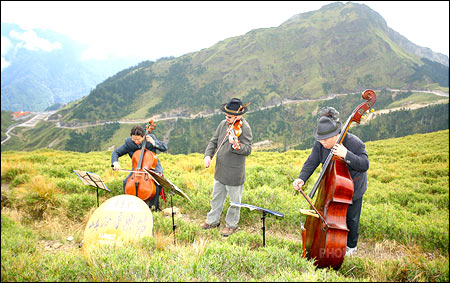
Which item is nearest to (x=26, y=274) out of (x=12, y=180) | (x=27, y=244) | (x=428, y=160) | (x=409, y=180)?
(x=27, y=244)

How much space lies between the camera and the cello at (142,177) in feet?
17.9

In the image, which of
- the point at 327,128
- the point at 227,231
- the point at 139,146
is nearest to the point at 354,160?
the point at 327,128

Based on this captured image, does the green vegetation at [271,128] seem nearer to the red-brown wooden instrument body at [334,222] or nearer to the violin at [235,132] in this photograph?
the violin at [235,132]

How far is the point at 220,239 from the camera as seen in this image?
4488 millimetres

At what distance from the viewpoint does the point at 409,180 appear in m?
8.46

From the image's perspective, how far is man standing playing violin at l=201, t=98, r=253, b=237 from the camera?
4.68 m

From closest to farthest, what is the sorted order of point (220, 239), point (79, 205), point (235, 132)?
point (220, 239), point (235, 132), point (79, 205)

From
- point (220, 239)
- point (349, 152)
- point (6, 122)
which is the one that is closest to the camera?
point (349, 152)

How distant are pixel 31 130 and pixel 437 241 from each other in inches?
8719

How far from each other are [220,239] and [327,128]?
9.15ft

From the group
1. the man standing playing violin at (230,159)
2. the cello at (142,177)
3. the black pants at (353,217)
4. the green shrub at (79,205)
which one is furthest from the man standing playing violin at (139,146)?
the black pants at (353,217)

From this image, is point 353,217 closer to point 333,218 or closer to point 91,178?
point 333,218

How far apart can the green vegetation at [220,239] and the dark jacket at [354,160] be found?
3.39 ft

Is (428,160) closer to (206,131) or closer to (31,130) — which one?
(206,131)
